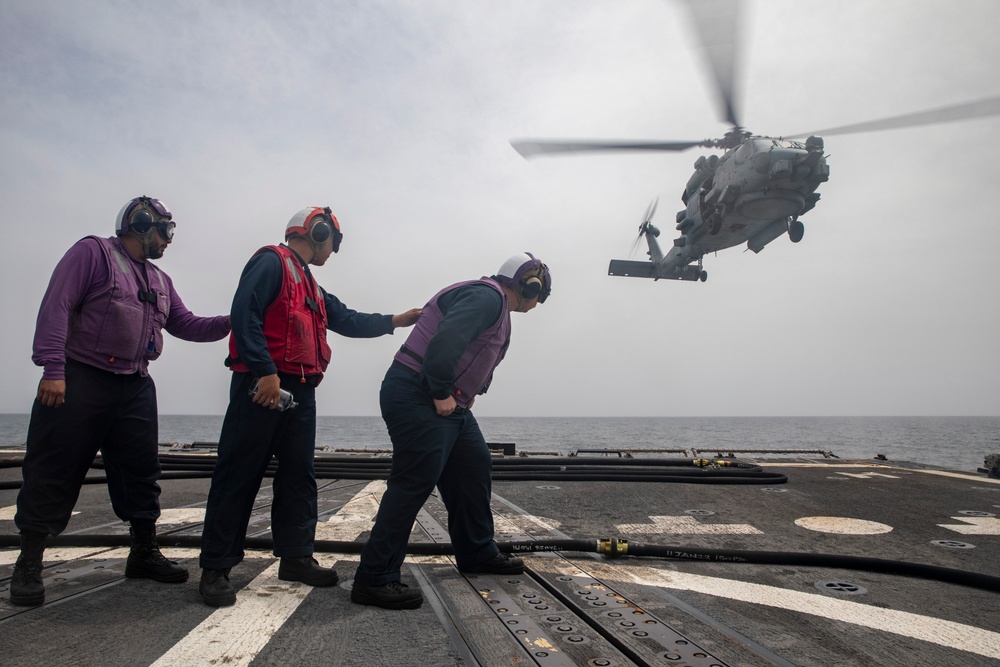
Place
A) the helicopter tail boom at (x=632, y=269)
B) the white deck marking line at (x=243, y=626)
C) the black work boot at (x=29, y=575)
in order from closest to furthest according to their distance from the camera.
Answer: the white deck marking line at (x=243, y=626) → the black work boot at (x=29, y=575) → the helicopter tail boom at (x=632, y=269)

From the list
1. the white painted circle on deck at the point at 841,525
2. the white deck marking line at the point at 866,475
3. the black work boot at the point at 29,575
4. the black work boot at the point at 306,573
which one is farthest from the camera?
the white deck marking line at the point at 866,475

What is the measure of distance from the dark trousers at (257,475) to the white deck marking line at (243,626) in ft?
0.56

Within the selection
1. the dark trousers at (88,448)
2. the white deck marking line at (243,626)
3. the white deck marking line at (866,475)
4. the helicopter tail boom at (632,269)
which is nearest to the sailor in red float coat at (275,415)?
the white deck marking line at (243,626)

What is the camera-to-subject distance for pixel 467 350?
3.02m

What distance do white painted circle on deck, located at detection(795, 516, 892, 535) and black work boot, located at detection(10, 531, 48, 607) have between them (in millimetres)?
4470

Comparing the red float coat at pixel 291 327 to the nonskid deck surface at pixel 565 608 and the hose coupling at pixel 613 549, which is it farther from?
the hose coupling at pixel 613 549

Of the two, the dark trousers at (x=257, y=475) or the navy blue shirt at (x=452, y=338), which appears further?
the navy blue shirt at (x=452, y=338)

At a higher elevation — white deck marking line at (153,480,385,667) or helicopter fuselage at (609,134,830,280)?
helicopter fuselage at (609,134,830,280)

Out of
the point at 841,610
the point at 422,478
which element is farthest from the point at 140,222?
the point at 841,610

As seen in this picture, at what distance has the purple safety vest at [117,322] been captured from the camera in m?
2.69

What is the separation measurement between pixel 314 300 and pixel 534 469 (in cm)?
461

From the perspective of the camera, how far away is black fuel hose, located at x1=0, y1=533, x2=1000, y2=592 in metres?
3.02

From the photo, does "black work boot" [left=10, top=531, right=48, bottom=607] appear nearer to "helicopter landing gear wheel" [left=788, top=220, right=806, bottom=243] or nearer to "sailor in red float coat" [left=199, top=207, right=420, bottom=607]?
"sailor in red float coat" [left=199, top=207, right=420, bottom=607]

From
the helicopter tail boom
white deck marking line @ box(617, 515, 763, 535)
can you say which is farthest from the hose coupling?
the helicopter tail boom
